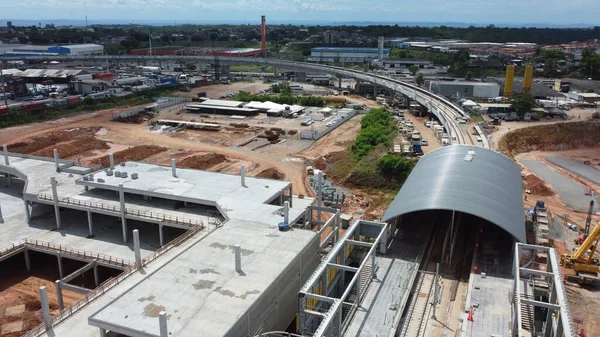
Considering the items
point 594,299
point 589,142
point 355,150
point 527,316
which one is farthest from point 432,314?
point 589,142

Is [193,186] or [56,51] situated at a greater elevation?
[56,51]

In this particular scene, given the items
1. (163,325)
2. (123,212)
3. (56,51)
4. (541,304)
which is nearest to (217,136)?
(123,212)

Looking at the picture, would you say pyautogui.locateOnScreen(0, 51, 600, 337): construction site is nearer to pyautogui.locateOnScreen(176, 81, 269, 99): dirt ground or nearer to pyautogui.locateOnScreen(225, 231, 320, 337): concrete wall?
pyautogui.locateOnScreen(225, 231, 320, 337): concrete wall

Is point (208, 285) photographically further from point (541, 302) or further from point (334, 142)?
point (334, 142)

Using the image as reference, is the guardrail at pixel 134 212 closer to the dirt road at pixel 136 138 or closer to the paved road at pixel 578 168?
the dirt road at pixel 136 138

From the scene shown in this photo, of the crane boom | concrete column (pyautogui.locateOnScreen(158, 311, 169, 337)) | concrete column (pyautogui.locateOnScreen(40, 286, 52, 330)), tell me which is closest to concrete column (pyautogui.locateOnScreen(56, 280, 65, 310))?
concrete column (pyautogui.locateOnScreen(40, 286, 52, 330))
